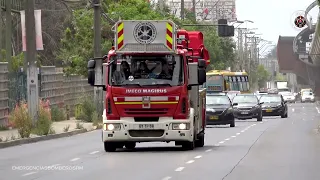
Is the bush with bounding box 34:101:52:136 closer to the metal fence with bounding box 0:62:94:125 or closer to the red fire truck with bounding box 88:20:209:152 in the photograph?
the metal fence with bounding box 0:62:94:125

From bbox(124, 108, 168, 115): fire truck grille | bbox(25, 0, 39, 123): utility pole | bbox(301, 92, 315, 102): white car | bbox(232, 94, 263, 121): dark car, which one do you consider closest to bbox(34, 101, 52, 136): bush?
bbox(25, 0, 39, 123): utility pole

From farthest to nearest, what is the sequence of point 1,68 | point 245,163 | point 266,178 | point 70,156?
point 1,68 < point 70,156 < point 245,163 < point 266,178

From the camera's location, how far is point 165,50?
82.6 ft

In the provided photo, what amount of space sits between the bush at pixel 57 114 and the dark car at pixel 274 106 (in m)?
18.3

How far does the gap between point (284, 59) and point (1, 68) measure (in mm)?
91993

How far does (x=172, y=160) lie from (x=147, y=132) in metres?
3.05

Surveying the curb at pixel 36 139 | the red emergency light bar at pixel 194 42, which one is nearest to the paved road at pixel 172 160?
the curb at pixel 36 139

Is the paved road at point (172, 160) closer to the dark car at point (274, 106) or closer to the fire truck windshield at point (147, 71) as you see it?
the fire truck windshield at point (147, 71)

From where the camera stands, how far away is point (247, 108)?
56312mm

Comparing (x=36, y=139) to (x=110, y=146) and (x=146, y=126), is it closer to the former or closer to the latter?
(x=110, y=146)

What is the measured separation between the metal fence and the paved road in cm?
834

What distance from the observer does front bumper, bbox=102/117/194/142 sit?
25.2m

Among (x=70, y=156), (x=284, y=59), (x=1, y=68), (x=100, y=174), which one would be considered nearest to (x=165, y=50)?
(x=70, y=156)

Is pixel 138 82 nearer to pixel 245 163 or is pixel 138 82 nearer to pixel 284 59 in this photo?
pixel 245 163
